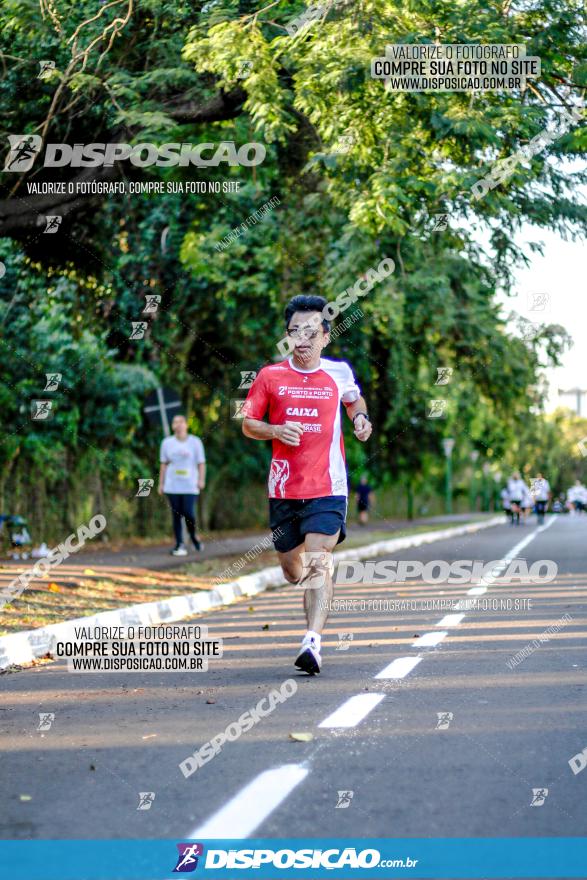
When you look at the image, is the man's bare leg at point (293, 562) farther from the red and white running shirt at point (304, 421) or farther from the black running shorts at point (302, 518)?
the red and white running shirt at point (304, 421)

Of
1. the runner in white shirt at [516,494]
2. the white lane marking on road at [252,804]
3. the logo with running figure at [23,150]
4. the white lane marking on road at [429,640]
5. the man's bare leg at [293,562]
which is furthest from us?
the runner in white shirt at [516,494]

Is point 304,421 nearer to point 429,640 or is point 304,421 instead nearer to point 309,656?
point 309,656

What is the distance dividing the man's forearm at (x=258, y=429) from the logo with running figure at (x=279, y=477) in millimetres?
185

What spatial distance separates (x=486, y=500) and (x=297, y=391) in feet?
234

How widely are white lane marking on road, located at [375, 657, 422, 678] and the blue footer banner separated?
358 cm

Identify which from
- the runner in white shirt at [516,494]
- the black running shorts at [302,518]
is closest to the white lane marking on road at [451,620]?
the black running shorts at [302,518]

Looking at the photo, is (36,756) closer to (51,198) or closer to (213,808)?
(213,808)

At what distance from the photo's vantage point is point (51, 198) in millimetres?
13953

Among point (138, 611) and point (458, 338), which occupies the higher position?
point (458, 338)

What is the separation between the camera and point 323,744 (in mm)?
5926

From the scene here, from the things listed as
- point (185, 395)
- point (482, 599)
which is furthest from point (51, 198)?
point (185, 395)

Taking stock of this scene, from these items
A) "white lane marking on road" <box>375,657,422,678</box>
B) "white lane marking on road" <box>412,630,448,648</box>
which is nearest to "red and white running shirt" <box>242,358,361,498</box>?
"white lane marking on road" <box>375,657,422,678</box>

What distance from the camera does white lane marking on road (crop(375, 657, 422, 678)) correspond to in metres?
7.98

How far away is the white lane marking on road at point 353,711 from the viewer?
6.42 metres
